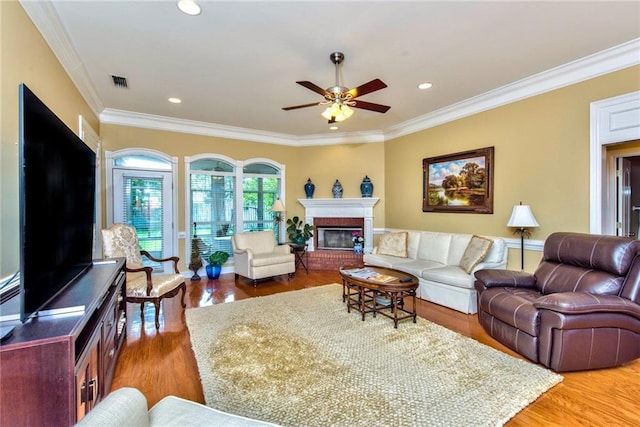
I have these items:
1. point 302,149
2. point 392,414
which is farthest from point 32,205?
point 302,149

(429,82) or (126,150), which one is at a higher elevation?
(429,82)

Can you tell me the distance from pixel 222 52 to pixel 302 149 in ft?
12.1

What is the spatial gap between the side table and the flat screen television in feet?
12.6

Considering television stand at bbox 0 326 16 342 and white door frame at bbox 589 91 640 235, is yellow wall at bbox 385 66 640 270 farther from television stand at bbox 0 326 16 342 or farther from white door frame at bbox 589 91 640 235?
television stand at bbox 0 326 16 342

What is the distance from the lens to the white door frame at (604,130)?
9.63ft

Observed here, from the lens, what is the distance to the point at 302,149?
6625 millimetres

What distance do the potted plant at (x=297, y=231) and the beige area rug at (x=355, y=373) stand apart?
9.01 ft

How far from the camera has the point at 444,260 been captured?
440 centimetres

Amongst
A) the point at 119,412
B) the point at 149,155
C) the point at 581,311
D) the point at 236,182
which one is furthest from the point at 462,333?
the point at 149,155

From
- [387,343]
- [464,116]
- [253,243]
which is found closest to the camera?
[387,343]

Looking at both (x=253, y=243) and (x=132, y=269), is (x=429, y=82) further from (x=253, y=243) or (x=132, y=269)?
(x=132, y=269)

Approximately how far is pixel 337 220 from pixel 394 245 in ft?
5.75

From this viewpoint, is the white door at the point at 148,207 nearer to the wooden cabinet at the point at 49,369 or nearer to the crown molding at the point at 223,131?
the crown molding at the point at 223,131

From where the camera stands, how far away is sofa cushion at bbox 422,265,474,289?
3.59 meters
